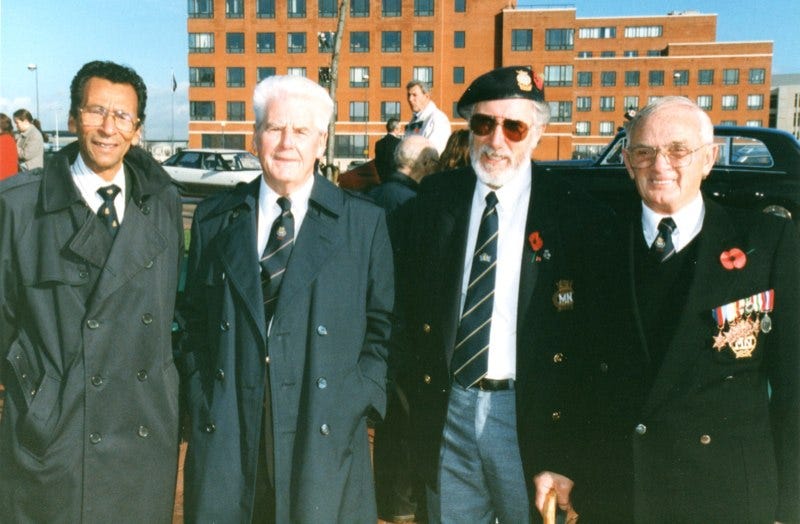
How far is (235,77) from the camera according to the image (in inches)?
2509

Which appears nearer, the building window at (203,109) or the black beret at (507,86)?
the black beret at (507,86)

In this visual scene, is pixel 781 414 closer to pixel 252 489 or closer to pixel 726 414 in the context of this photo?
pixel 726 414

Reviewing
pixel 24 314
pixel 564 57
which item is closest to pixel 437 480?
pixel 24 314

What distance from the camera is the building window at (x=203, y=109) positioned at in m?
64.2

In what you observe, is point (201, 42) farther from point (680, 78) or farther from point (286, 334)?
point (286, 334)

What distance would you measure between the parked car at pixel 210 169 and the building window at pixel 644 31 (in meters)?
73.0

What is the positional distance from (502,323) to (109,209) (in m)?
1.44

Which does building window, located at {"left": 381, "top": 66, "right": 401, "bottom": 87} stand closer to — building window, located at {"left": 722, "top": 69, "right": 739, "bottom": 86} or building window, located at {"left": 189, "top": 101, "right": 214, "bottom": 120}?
building window, located at {"left": 189, "top": 101, "right": 214, "bottom": 120}

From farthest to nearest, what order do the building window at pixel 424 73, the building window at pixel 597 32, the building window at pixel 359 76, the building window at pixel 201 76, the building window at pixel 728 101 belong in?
the building window at pixel 597 32, the building window at pixel 728 101, the building window at pixel 201 76, the building window at pixel 359 76, the building window at pixel 424 73

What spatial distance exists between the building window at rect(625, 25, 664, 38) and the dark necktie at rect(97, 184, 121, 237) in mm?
91080

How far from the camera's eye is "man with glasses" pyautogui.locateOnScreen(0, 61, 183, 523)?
238cm

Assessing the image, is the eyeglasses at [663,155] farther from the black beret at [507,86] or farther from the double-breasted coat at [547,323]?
the black beret at [507,86]

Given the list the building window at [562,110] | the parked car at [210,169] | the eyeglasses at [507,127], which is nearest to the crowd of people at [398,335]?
the eyeglasses at [507,127]

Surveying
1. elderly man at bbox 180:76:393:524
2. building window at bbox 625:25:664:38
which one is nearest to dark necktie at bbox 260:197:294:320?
elderly man at bbox 180:76:393:524
